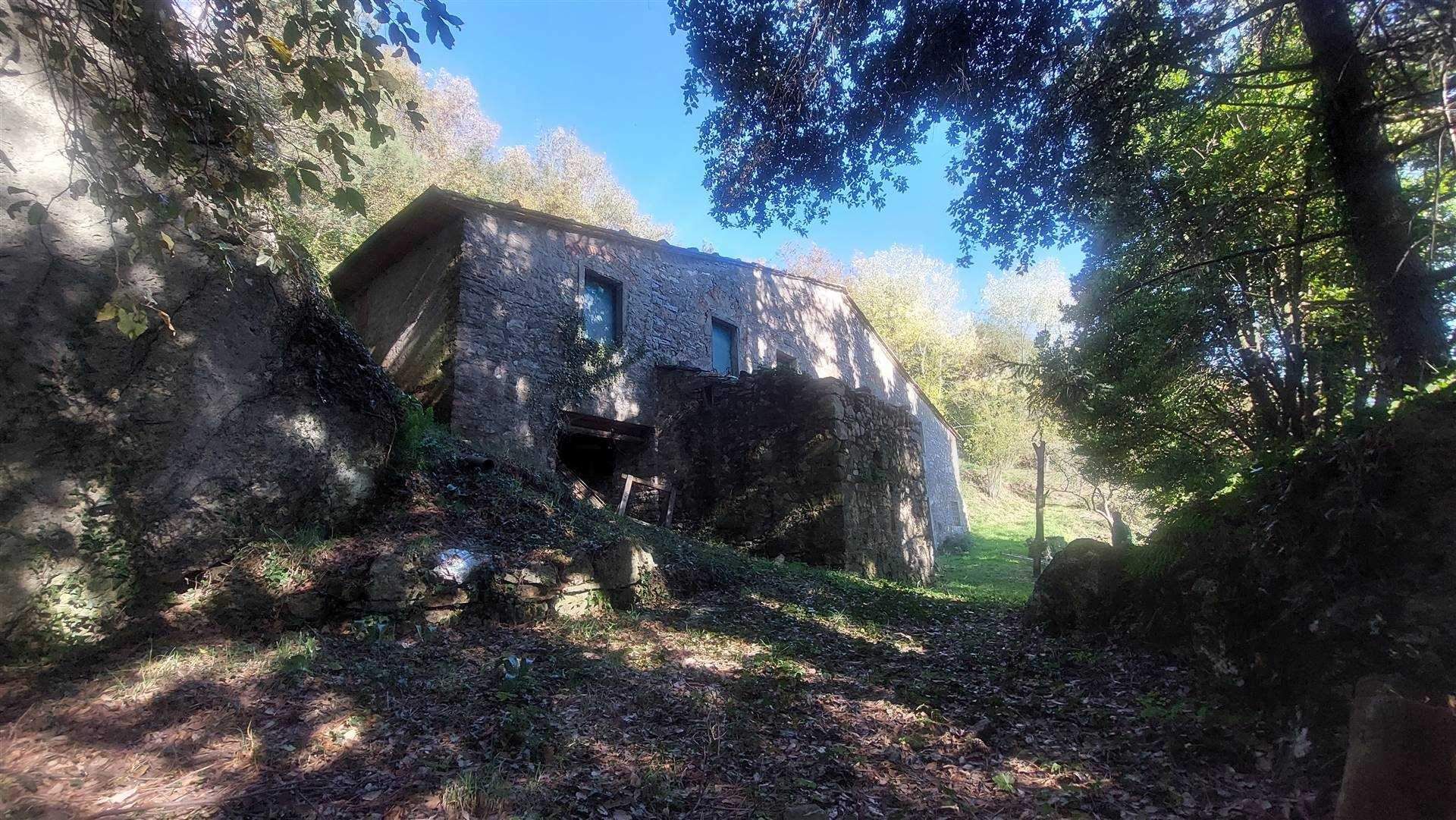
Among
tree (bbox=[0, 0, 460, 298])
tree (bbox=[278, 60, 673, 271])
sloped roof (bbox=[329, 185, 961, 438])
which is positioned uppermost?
tree (bbox=[278, 60, 673, 271])

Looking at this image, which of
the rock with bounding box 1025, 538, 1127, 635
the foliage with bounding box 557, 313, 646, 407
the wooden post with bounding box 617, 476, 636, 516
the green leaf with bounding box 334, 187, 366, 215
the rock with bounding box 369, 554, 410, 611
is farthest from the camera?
the foliage with bounding box 557, 313, 646, 407

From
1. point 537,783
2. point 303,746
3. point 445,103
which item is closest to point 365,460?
point 303,746

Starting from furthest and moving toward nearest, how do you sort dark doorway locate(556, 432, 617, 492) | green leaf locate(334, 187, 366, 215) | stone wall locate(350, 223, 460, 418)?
1. dark doorway locate(556, 432, 617, 492)
2. stone wall locate(350, 223, 460, 418)
3. green leaf locate(334, 187, 366, 215)

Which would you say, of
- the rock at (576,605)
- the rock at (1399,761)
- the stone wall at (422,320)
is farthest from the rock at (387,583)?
the rock at (1399,761)

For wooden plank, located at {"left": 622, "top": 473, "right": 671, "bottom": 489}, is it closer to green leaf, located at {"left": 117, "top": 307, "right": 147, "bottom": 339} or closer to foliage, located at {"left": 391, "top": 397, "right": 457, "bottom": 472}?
foliage, located at {"left": 391, "top": 397, "right": 457, "bottom": 472}

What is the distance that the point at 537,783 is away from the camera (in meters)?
3.08

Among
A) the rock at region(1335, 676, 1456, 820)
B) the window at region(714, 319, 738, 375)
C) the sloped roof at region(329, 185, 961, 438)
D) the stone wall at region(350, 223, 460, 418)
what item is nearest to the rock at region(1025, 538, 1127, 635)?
the rock at region(1335, 676, 1456, 820)

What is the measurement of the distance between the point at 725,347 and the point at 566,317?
422 cm

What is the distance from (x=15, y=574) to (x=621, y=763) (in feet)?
12.3

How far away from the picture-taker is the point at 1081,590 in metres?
5.24

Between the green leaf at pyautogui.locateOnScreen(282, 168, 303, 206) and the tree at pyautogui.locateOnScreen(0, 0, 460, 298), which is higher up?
the tree at pyautogui.locateOnScreen(0, 0, 460, 298)

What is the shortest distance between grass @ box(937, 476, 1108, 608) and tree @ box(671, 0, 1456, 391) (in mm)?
4816

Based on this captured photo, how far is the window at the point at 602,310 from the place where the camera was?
1118cm

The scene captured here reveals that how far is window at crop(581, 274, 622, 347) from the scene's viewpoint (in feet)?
36.7
